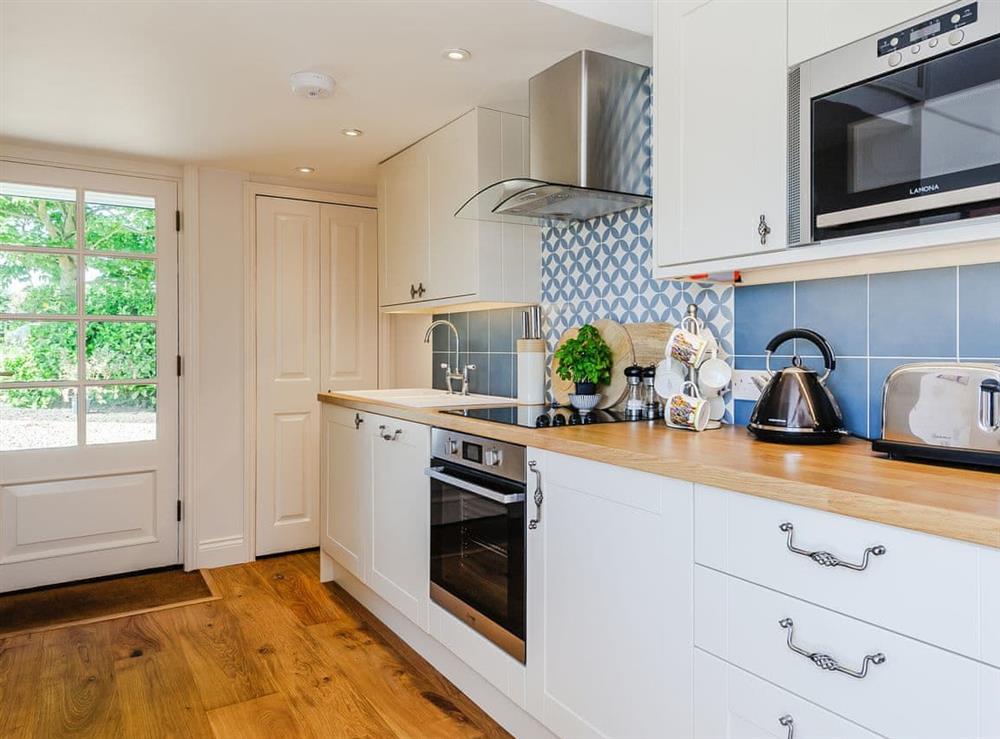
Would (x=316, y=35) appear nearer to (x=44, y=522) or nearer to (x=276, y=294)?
(x=276, y=294)

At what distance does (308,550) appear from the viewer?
3857 millimetres

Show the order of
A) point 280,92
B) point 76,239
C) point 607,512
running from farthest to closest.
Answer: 1. point 76,239
2. point 280,92
3. point 607,512

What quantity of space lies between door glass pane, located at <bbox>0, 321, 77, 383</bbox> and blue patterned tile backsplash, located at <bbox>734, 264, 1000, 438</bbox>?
312cm

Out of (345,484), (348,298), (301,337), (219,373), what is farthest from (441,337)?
(219,373)

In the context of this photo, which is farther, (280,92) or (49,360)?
(49,360)

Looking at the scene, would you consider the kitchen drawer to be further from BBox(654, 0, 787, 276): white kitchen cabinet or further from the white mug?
Answer: BBox(654, 0, 787, 276): white kitchen cabinet

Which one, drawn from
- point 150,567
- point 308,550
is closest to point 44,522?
point 150,567

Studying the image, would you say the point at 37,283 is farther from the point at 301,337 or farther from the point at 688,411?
the point at 688,411

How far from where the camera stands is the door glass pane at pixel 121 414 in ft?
10.9

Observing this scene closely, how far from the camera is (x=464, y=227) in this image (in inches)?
108

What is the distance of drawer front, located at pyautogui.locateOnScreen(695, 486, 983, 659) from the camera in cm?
92

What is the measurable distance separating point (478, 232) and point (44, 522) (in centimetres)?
255

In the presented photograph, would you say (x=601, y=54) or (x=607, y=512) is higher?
(x=601, y=54)

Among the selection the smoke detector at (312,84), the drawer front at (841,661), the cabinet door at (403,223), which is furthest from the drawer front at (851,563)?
the cabinet door at (403,223)
